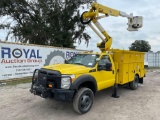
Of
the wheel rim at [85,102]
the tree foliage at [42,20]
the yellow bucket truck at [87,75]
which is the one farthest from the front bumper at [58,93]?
the tree foliage at [42,20]

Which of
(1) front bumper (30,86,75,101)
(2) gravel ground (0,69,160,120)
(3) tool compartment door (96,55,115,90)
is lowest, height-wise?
(2) gravel ground (0,69,160,120)

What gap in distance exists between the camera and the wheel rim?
5.52 m

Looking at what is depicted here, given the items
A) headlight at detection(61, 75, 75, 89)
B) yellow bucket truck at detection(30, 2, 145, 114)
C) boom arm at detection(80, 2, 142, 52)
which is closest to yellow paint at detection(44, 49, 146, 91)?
yellow bucket truck at detection(30, 2, 145, 114)

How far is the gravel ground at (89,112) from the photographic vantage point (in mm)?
5332

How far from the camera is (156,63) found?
29312 mm

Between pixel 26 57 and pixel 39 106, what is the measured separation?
6.27 metres

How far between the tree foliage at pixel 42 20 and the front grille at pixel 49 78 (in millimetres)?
15571

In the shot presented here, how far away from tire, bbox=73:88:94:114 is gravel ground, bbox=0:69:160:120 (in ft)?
0.58

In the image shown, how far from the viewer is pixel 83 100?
5535mm

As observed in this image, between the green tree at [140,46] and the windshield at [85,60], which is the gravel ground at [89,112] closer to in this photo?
the windshield at [85,60]

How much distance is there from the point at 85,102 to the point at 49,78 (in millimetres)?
1361

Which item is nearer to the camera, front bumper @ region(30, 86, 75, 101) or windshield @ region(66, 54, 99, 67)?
front bumper @ region(30, 86, 75, 101)

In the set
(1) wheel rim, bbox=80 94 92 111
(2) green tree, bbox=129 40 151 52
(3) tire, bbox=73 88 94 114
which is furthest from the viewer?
(2) green tree, bbox=129 40 151 52

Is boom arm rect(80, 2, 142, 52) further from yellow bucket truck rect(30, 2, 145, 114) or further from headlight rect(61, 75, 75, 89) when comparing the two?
headlight rect(61, 75, 75, 89)
